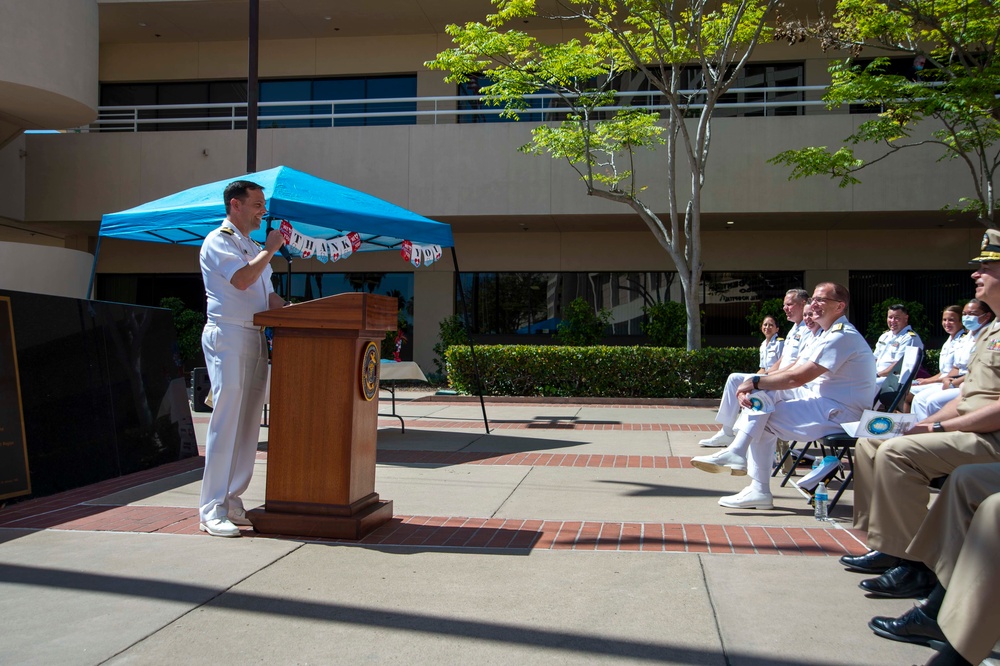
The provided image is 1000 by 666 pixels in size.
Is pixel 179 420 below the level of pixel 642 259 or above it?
below

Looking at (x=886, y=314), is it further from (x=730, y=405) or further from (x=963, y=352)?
(x=730, y=405)

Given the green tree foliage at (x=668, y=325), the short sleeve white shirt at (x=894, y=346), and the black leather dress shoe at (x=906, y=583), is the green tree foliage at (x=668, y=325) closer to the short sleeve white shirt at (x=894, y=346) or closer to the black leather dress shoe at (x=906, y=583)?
the short sleeve white shirt at (x=894, y=346)

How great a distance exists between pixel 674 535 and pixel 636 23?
39.3 ft

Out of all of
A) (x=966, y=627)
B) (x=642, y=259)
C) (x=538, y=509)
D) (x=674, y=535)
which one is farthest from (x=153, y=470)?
(x=642, y=259)

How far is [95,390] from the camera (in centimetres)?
704

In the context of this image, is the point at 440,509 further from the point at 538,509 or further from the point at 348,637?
the point at 348,637

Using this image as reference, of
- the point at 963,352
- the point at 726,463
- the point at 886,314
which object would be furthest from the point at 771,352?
the point at 886,314

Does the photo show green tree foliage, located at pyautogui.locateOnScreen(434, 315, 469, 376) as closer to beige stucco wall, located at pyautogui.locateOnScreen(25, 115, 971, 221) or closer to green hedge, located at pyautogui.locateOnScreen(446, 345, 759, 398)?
beige stucco wall, located at pyautogui.locateOnScreen(25, 115, 971, 221)

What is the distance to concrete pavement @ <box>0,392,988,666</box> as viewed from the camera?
3.44 metres

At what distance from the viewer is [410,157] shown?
1952 centimetres

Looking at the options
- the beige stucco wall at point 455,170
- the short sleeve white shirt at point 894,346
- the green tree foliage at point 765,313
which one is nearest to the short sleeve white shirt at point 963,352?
the short sleeve white shirt at point 894,346

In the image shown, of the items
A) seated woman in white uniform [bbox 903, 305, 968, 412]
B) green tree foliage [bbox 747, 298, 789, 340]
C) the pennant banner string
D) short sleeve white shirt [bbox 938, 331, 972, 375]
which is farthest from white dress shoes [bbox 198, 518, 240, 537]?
green tree foliage [bbox 747, 298, 789, 340]

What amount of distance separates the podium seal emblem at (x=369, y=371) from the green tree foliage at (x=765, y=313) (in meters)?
15.3

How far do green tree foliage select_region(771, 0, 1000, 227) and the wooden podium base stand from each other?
40.7 ft
